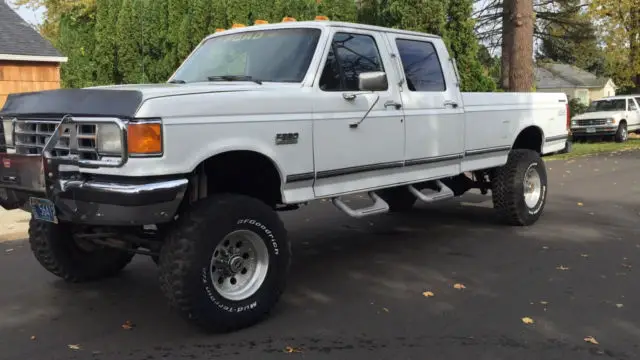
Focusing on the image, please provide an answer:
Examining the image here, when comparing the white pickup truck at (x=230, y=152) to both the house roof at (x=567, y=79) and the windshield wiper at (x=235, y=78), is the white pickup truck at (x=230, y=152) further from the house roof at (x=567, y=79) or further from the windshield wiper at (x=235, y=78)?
the house roof at (x=567, y=79)

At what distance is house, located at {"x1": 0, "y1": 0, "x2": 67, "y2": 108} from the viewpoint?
14.0 m

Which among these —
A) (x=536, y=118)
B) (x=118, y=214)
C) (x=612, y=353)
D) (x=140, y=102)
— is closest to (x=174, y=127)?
(x=140, y=102)

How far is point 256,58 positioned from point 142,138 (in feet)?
6.03

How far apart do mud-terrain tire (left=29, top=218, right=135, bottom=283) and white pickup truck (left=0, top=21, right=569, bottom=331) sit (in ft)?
0.04

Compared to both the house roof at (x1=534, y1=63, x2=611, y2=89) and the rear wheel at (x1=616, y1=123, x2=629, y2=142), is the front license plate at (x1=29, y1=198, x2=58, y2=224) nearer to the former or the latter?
the rear wheel at (x1=616, y1=123, x2=629, y2=142)

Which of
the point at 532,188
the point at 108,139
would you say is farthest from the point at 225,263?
the point at 532,188

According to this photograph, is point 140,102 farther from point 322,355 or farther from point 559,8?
point 559,8

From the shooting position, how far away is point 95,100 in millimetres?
4105

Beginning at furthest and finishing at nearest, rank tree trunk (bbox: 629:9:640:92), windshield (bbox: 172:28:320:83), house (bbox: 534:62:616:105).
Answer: house (bbox: 534:62:616:105) → tree trunk (bbox: 629:9:640:92) → windshield (bbox: 172:28:320:83)

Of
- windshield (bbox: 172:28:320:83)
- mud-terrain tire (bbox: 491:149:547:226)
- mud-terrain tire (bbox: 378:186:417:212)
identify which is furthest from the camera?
mud-terrain tire (bbox: 378:186:417:212)

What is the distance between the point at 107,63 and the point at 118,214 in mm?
15191

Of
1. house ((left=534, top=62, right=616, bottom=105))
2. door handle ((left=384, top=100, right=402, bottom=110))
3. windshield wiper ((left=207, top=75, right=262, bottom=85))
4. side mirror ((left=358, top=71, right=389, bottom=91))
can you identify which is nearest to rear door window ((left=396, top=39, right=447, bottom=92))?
door handle ((left=384, top=100, right=402, bottom=110))

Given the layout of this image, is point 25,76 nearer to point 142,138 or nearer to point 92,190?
point 92,190

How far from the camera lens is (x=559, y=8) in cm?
3791
